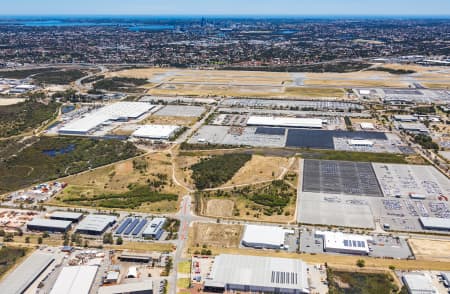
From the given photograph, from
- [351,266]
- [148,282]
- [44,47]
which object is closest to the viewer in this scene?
[148,282]

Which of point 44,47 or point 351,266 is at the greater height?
point 44,47

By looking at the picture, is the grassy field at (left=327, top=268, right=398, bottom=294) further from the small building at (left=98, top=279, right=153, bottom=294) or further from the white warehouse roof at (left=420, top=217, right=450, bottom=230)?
the small building at (left=98, top=279, right=153, bottom=294)

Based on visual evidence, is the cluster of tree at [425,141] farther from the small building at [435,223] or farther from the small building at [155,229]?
the small building at [155,229]

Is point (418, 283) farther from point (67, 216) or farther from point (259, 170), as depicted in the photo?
point (67, 216)

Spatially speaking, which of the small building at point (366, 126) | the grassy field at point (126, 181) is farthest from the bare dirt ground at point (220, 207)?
the small building at point (366, 126)

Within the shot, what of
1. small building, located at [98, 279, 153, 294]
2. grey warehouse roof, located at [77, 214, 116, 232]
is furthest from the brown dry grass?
grey warehouse roof, located at [77, 214, 116, 232]

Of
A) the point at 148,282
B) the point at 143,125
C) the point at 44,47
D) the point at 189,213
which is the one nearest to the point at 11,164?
the point at 143,125

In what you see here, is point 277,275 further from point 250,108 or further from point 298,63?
point 298,63
